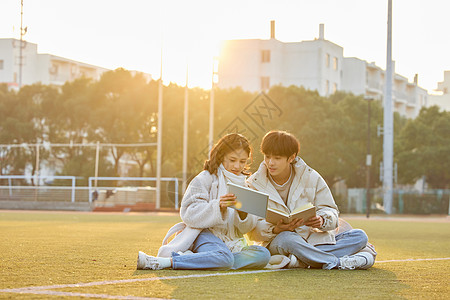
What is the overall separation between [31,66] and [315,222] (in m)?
69.2

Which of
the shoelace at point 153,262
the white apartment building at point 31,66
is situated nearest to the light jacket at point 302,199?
the shoelace at point 153,262

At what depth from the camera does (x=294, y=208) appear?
21.4ft

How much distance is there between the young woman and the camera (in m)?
6.12

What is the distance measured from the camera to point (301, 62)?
6512cm

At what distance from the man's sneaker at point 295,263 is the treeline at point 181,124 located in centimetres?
3405

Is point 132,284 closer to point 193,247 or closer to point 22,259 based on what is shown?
point 193,247

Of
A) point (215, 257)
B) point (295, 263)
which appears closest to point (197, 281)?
point (215, 257)

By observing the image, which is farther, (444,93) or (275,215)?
(444,93)

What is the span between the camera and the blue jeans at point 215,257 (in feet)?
20.0

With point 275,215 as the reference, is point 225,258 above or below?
below

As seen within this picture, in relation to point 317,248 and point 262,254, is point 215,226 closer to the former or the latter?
point 262,254

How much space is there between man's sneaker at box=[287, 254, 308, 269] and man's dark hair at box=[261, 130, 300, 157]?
0.85 metres

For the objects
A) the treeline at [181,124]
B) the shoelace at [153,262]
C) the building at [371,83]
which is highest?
the building at [371,83]

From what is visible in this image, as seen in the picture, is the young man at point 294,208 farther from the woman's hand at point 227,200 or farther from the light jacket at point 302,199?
the woman's hand at point 227,200
